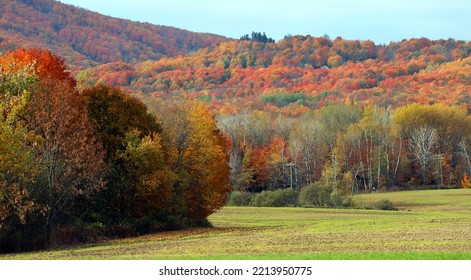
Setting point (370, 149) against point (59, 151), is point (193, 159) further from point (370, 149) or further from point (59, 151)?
point (370, 149)

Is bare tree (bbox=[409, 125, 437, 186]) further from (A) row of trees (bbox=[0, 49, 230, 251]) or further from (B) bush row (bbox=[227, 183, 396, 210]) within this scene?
(A) row of trees (bbox=[0, 49, 230, 251])

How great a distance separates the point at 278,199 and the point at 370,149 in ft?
122

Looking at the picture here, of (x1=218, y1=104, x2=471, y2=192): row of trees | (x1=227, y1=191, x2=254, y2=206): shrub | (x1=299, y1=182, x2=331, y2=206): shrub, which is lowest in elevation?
(x1=227, y1=191, x2=254, y2=206): shrub

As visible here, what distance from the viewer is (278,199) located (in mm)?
101000

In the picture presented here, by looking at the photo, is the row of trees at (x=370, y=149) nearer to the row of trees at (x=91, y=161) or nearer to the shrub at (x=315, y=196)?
the shrub at (x=315, y=196)

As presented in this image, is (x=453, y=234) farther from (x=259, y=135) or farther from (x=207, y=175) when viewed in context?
(x=259, y=135)

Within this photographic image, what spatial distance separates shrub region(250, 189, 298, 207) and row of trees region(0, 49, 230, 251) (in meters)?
37.7

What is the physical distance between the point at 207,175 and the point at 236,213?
2605 centimetres

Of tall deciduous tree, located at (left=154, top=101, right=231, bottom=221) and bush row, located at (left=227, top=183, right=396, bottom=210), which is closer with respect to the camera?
tall deciduous tree, located at (left=154, top=101, right=231, bottom=221)

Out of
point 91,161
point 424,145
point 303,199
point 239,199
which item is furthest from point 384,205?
point 91,161

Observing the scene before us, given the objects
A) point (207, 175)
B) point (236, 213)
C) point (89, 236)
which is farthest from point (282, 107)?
point (89, 236)

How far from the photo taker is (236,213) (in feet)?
278

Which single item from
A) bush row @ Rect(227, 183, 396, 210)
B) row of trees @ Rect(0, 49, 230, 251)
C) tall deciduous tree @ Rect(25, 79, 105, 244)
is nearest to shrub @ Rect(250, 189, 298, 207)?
bush row @ Rect(227, 183, 396, 210)

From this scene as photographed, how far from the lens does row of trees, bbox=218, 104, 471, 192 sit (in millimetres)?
126125
